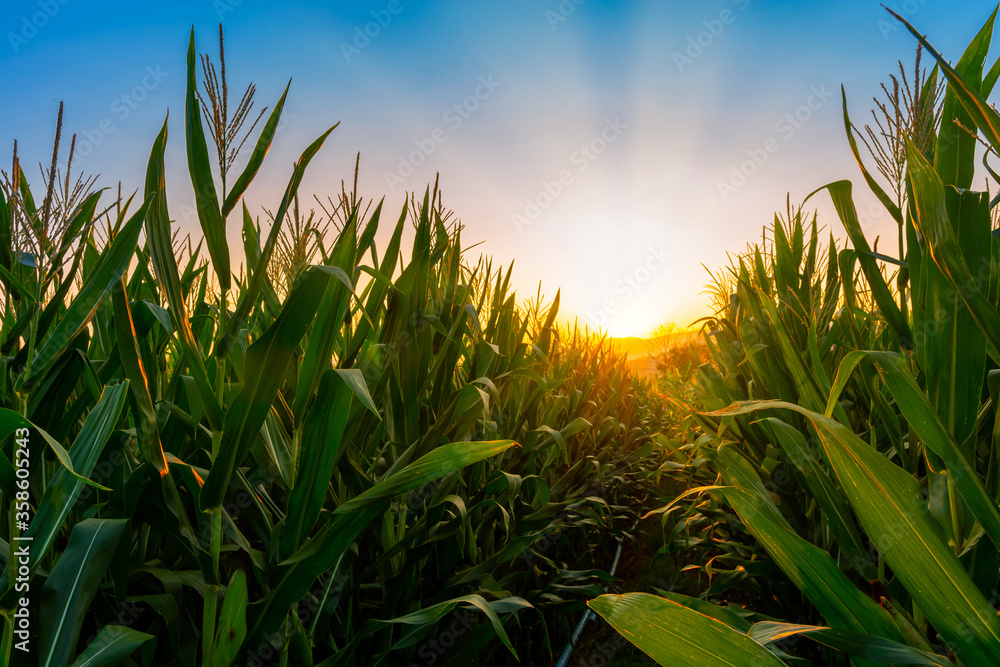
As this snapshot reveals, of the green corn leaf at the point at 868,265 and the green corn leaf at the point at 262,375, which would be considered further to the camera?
the green corn leaf at the point at 868,265

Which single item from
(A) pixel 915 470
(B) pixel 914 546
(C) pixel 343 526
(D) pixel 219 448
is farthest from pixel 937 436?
(D) pixel 219 448

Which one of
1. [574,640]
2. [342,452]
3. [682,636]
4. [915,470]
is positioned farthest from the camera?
[574,640]

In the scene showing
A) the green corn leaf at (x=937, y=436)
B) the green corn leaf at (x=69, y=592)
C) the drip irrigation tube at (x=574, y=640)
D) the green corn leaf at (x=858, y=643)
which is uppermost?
the green corn leaf at (x=937, y=436)

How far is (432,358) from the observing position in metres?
1.02

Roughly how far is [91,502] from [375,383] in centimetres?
44

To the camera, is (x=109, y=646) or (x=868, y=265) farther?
(x=868, y=265)

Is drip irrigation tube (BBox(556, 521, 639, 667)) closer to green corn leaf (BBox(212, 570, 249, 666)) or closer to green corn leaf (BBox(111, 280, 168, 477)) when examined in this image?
green corn leaf (BBox(212, 570, 249, 666))

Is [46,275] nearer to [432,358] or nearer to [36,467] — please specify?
[36,467]

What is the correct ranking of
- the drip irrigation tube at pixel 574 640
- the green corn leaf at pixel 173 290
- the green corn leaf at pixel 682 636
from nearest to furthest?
1. the green corn leaf at pixel 682 636
2. the green corn leaf at pixel 173 290
3. the drip irrigation tube at pixel 574 640

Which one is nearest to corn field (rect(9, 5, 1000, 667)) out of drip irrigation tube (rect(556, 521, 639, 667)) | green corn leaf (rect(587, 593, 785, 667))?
green corn leaf (rect(587, 593, 785, 667))

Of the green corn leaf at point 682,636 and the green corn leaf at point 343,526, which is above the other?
the green corn leaf at point 343,526

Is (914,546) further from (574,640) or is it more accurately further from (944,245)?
(574,640)

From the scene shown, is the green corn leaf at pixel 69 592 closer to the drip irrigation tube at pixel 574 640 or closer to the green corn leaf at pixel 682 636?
the green corn leaf at pixel 682 636

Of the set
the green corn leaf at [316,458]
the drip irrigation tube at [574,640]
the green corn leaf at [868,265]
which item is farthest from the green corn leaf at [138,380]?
the drip irrigation tube at [574,640]
